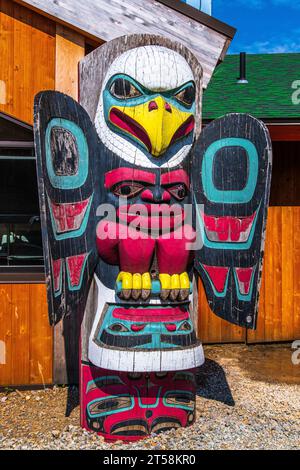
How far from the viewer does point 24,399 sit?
13.6 ft

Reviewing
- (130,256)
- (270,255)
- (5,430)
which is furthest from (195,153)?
(270,255)

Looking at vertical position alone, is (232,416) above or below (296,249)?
below

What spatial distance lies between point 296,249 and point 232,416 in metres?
3.14

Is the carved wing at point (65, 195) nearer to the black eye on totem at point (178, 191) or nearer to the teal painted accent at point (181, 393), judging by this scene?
the black eye on totem at point (178, 191)

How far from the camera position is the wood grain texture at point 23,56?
14.0 feet

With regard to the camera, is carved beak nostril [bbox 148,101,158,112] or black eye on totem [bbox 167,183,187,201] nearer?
carved beak nostril [bbox 148,101,158,112]

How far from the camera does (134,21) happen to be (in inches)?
162

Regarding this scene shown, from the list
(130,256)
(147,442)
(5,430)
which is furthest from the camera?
(5,430)

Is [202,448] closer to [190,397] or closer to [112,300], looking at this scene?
[190,397]

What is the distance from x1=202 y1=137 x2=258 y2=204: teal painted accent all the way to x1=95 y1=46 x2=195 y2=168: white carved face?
234mm

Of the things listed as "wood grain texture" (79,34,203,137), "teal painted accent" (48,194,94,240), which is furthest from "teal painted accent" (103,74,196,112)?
"teal painted accent" (48,194,94,240)

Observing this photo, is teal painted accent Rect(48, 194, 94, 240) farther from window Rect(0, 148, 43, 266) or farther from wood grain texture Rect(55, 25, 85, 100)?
wood grain texture Rect(55, 25, 85, 100)

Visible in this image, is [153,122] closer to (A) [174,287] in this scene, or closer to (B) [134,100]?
(B) [134,100]

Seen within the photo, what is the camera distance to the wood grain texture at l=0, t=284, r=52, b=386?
4.30 m
